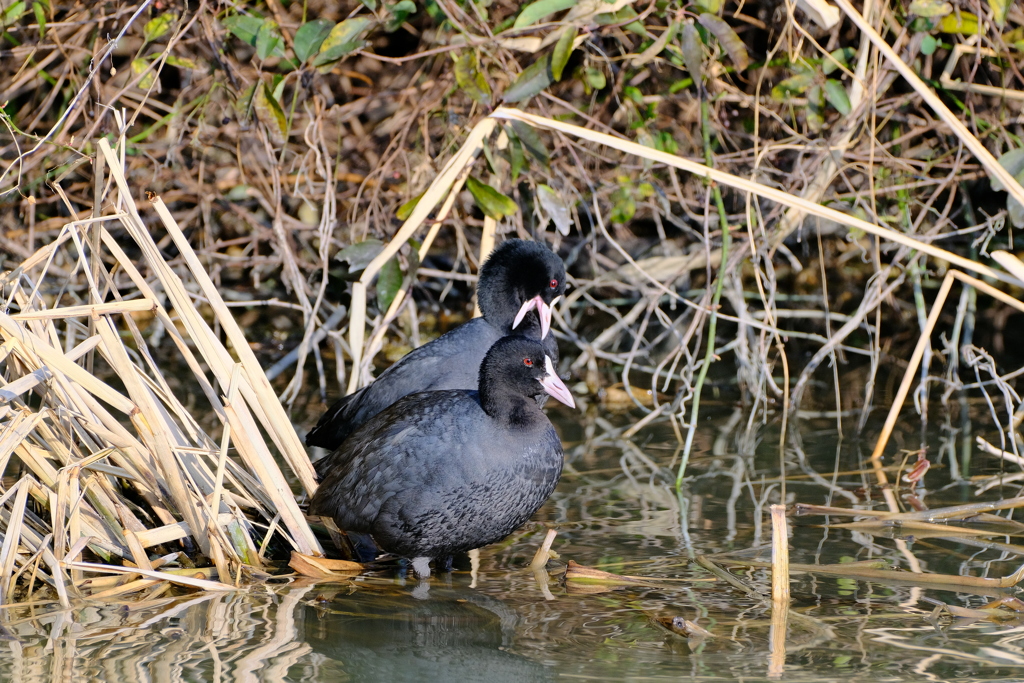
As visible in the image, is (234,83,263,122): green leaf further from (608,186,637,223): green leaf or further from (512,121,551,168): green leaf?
(608,186,637,223): green leaf

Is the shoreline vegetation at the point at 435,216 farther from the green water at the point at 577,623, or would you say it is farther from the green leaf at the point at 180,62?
the green water at the point at 577,623

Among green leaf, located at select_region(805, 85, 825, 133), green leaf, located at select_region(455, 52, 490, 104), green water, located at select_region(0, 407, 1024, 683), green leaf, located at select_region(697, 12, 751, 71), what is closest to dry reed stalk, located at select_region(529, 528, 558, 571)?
green water, located at select_region(0, 407, 1024, 683)

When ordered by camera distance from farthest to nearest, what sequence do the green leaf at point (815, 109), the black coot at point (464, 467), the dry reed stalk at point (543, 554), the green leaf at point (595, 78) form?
the green leaf at point (595, 78) → the green leaf at point (815, 109) → the dry reed stalk at point (543, 554) → the black coot at point (464, 467)

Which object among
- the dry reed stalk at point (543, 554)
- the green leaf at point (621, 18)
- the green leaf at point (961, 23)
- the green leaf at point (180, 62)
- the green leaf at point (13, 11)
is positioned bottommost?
the dry reed stalk at point (543, 554)

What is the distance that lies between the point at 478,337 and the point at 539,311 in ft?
0.92

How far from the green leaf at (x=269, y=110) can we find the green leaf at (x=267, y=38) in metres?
0.23

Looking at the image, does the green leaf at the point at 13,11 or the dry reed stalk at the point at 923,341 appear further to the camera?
the green leaf at the point at 13,11

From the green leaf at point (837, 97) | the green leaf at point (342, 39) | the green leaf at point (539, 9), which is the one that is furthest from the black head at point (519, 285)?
the green leaf at point (837, 97)

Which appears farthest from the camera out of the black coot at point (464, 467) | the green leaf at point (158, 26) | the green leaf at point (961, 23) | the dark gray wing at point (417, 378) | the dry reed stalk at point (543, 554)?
the green leaf at point (158, 26)

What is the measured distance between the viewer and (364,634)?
8.88 feet

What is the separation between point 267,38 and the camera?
13.1 feet

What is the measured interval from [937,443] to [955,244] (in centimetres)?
182

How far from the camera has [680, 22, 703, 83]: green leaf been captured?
152 inches

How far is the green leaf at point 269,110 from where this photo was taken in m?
4.26
